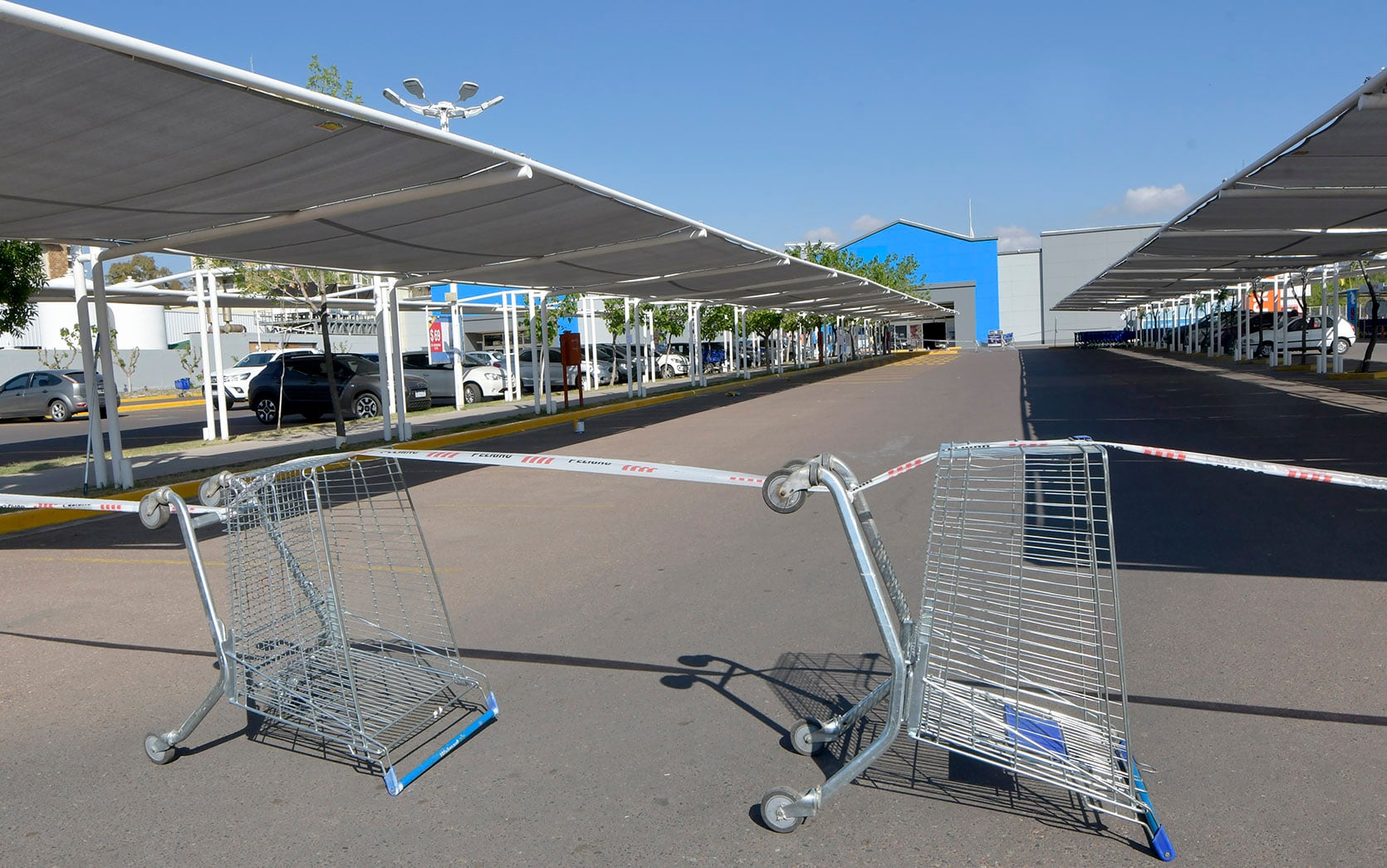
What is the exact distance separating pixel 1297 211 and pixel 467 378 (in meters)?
20.4

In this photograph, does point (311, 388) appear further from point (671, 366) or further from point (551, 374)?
point (671, 366)

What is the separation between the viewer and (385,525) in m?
8.43

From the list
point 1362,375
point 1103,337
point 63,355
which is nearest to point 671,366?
point 63,355

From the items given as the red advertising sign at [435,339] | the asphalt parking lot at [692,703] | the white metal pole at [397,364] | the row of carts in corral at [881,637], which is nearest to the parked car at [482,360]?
the red advertising sign at [435,339]

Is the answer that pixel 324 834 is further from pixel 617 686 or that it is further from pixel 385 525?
pixel 385 525

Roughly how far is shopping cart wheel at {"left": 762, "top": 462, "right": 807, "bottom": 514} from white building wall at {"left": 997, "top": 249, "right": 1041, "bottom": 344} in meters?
81.6

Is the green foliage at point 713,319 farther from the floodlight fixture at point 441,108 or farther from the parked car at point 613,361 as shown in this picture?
the floodlight fixture at point 441,108

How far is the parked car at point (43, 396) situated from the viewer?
26500 millimetres

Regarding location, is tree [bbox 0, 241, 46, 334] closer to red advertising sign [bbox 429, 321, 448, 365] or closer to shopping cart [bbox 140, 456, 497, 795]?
shopping cart [bbox 140, 456, 497, 795]

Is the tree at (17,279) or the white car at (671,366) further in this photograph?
the white car at (671,366)

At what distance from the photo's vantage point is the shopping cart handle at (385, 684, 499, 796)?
360 centimetres

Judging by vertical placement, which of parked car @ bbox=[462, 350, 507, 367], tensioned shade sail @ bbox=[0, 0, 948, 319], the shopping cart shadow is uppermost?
tensioned shade sail @ bbox=[0, 0, 948, 319]

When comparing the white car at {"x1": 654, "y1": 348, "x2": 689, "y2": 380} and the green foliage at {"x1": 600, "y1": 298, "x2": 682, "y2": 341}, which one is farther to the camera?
the white car at {"x1": 654, "y1": 348, "x2": 689, "y2": 380}

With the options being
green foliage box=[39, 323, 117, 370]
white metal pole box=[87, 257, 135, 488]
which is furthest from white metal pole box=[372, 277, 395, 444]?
green foliage box=[39, 323, 117, 370]
